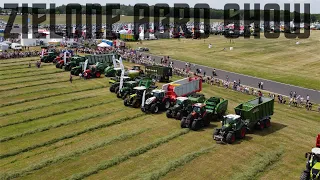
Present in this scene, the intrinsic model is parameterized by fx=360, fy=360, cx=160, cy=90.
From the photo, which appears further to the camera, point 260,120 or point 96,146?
point 260,120

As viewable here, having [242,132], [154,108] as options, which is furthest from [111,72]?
[242,132]

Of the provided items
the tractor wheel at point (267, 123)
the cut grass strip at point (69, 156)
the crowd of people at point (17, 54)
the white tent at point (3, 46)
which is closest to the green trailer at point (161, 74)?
the cut grass strip at point (69, 156)

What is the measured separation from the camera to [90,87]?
37.3 metres

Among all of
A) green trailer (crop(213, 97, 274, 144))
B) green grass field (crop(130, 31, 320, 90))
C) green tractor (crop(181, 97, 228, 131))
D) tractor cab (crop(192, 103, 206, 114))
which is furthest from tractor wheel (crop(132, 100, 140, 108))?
green grass field (crop(130, 31, 320, 90))

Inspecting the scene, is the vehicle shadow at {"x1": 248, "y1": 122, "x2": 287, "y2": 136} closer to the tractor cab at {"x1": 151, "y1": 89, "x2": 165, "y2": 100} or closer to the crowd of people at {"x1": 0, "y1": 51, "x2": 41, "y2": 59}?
the tractor cab at {"x1": 151, "y1": 89, "x2": 165, "y2": 100}

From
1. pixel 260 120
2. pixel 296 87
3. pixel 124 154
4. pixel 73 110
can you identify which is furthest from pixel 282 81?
pixel 124 154

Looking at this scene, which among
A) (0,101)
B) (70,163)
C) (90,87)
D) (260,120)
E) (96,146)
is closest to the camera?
(70,163)

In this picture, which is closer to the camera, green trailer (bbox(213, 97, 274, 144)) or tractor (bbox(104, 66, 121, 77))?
green trailer (bbox(213, 97, 274, 144))

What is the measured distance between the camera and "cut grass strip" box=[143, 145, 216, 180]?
17.6 metres

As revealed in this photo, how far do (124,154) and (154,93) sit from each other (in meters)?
9.08

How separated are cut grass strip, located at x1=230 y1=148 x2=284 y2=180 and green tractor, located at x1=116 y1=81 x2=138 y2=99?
48.5ft

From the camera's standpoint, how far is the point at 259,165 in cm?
1905

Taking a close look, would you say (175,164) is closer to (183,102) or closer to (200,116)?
(200,116)

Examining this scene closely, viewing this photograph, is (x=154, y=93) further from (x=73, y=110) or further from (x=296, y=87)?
(x=296, y=87)
